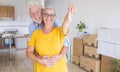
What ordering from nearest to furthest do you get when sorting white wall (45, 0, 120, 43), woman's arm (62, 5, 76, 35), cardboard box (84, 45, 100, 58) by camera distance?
1. woman's arm (62, 5, 76, 35)
2. white wall (45, 0, 120, 43)
3. cardboard box (84, 45, 100, 58)

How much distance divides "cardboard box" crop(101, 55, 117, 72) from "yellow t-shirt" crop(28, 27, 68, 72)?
8.17 ft

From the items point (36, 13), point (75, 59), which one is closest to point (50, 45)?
point (36, 13)

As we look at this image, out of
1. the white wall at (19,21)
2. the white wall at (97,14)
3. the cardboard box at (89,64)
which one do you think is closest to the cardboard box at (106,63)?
the cardboard box at (89,64)

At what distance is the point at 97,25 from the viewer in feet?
14.3

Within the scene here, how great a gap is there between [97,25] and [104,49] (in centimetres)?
91

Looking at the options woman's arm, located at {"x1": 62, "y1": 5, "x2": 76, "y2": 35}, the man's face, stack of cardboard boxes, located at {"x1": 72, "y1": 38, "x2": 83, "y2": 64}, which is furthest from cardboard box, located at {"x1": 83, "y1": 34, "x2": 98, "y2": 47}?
woman's arm, located at {"x1": 62, "y1": 5, "x2": 76, "y2": 35}

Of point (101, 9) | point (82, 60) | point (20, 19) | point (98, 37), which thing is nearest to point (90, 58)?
point (82, 60)

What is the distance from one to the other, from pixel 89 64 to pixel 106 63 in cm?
60

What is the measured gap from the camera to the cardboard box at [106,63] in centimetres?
356

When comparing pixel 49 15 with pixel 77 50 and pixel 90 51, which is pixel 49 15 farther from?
pixel 77 50

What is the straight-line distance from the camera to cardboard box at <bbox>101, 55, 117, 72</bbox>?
356 centimetres

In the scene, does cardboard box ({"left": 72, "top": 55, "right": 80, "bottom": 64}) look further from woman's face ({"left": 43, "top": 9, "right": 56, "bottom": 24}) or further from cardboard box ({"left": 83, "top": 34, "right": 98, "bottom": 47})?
woman's face ({"left": 43, "top": 9, "right": 56, "bottom": 24})

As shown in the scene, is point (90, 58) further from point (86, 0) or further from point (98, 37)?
point (86, 0)

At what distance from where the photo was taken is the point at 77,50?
500cm
